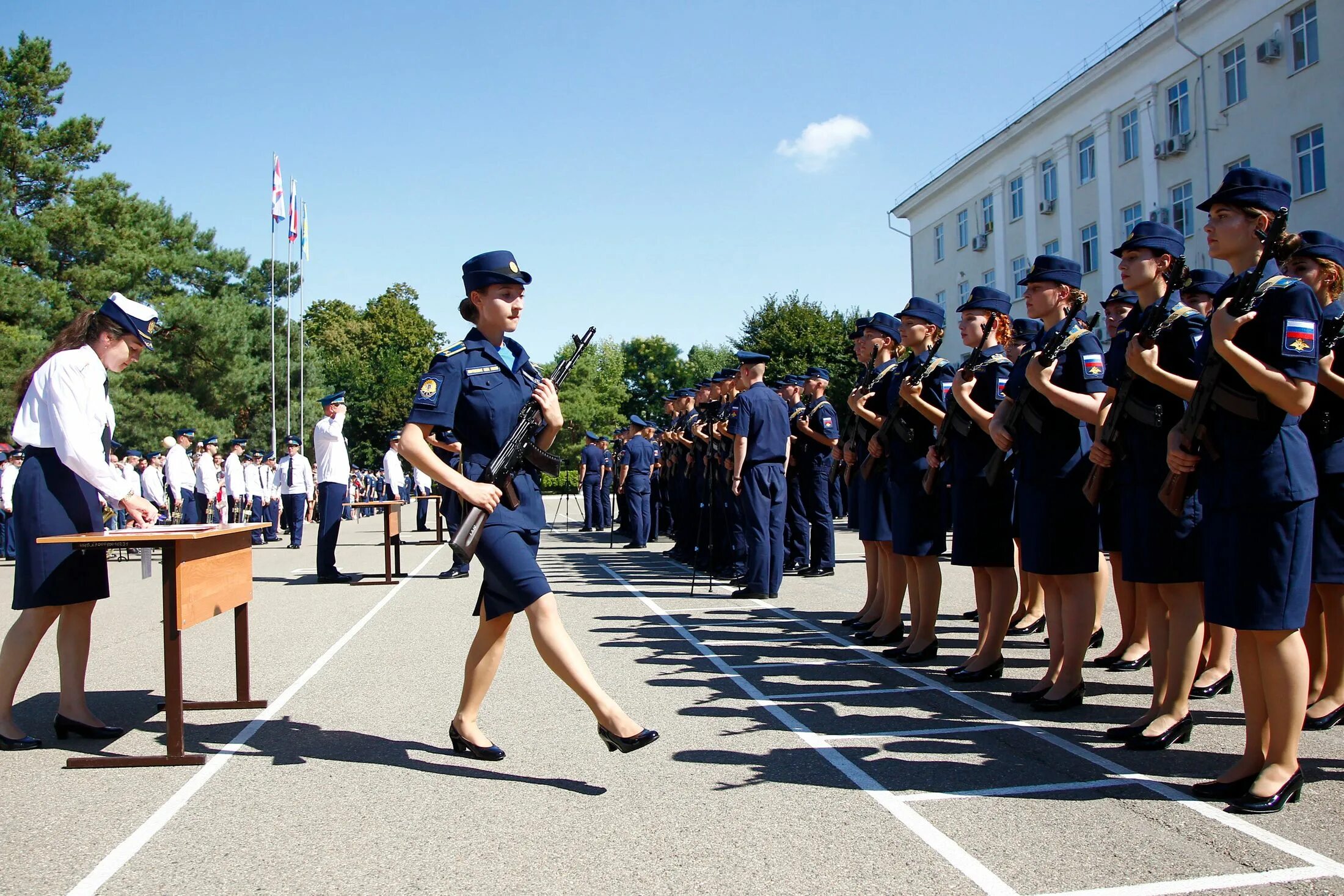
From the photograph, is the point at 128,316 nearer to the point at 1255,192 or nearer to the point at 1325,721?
the point at 1255,192

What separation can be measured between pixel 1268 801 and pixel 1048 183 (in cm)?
3611

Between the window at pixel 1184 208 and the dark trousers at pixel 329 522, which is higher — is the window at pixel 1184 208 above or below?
above

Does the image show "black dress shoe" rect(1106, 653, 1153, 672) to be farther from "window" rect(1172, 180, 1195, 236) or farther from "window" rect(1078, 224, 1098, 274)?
"window" rect(1078, 224, 1098, 274)

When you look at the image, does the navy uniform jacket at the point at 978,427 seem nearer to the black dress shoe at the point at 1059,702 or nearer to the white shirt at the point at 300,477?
the black dress shoe at the point at 1059,702

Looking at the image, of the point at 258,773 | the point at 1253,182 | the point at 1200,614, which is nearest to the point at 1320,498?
the point at 1200,614

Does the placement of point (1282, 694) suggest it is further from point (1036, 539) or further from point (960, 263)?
point (960, 263)

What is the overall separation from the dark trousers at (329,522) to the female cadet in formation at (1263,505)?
1119 cm

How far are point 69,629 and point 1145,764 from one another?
17.2 ft

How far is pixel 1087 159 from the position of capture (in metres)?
34.3

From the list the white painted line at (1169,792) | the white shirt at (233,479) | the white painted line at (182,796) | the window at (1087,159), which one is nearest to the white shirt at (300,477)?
the white shirt at (233,479)

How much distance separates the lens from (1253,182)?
423 cm

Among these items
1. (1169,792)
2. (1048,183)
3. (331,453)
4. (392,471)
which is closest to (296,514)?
(392,471)

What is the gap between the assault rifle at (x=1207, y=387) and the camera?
4035 millimetres

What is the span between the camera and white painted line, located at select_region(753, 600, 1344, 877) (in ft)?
11.4
